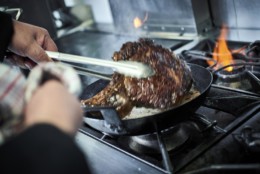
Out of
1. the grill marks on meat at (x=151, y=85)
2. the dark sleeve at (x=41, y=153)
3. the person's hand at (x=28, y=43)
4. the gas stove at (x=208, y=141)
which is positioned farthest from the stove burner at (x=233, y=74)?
the dark sleeve at (x=41, y=153)

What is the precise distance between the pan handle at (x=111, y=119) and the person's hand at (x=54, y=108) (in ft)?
0.90

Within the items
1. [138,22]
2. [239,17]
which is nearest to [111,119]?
[239,17]

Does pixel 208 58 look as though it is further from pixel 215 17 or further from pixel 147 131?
pixel 147 131

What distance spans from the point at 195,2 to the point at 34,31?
2.54 feet

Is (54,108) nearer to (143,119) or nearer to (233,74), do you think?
(143,119)

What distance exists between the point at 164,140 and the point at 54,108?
523mm

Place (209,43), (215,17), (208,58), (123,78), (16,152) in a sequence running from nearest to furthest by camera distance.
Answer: (16,152) → (123,78) → (208,58) → (209,43) → (215,17)

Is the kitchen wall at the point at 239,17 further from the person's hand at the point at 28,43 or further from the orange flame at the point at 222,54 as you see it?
the person's hand at the point at 28,43

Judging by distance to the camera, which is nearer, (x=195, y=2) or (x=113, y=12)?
(x=195, y=2)

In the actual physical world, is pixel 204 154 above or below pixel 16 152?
below

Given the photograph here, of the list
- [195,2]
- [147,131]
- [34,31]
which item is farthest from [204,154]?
[195,2]

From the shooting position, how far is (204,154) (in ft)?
2.89

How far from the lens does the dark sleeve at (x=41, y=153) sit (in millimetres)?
489

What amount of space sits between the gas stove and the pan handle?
0.26 ft
